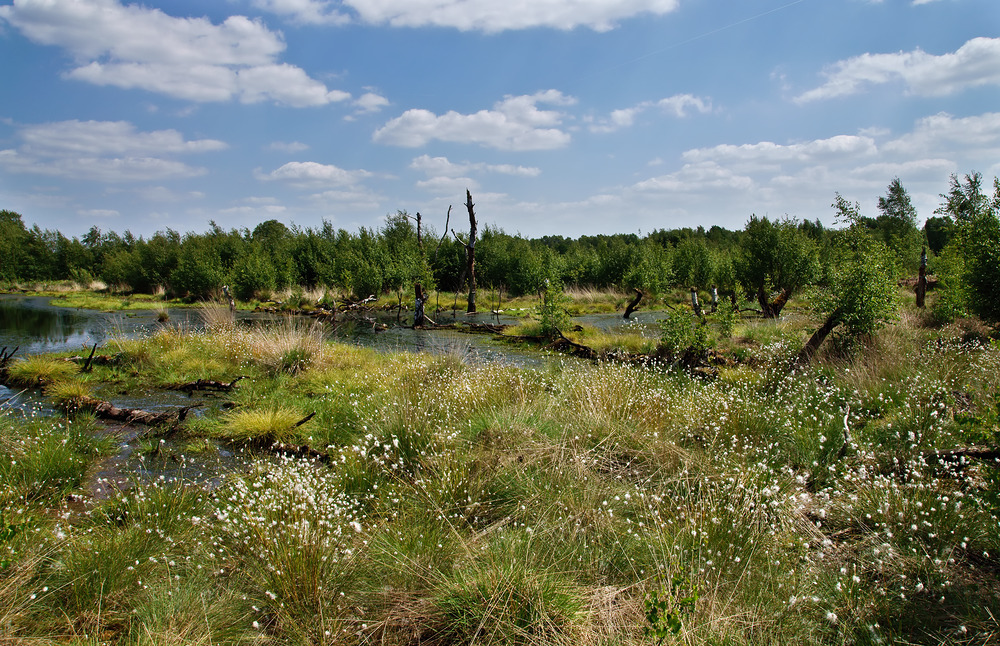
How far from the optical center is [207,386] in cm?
1127

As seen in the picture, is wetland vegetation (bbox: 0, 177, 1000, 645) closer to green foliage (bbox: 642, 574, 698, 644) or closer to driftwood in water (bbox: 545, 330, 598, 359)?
green foliage (bbox: 642, 574, 698, 644)

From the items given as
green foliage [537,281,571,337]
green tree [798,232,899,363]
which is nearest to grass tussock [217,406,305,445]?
green tree [798,232,899,363]

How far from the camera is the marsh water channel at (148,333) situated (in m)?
6.59

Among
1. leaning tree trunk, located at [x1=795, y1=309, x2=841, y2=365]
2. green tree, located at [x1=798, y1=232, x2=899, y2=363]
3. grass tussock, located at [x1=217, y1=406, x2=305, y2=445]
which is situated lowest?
grass tussock, located at [x1=217, y1=406, x2=305, y2=445]

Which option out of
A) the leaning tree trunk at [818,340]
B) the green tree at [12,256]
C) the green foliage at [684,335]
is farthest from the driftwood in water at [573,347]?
the green tree at [12,256]

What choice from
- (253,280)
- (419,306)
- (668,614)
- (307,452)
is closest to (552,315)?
(419,306)

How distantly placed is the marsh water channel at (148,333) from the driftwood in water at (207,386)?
0.21m

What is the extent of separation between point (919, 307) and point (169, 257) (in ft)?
175

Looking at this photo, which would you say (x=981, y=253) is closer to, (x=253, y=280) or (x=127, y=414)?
(x=127, y=414)

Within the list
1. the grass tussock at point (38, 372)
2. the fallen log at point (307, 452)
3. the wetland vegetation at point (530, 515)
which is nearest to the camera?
the wetland vegetation at point (530, 515)

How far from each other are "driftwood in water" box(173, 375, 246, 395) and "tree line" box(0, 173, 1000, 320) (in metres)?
10.5

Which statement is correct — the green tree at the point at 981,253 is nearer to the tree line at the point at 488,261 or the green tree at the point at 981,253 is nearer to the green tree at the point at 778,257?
the tree line at the point at 488,261

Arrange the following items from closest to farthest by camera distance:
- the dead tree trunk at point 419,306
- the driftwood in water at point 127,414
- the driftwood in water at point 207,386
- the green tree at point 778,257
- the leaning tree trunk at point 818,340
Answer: the driftwood in water at point 127,414 → the leaning tree trunk at point 818,340 → the driftwood in water at point 207,386 → the dead tree trunk at point 419,306 → the green tree at point 778,257

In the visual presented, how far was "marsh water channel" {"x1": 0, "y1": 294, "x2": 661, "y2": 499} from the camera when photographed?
21.6 ft
